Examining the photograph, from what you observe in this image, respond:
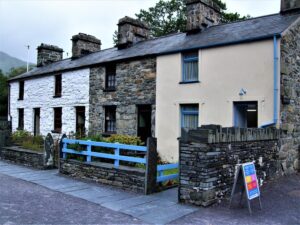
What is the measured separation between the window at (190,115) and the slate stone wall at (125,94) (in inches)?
61.0

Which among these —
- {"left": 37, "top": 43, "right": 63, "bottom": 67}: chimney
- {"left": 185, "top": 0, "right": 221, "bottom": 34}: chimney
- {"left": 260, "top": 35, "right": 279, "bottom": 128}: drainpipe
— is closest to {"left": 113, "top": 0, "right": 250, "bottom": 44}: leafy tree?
{"left": 37, "top": 43, "right": 63, "bottom": 67}: chimney

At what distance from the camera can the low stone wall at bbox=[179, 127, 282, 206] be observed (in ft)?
21.1

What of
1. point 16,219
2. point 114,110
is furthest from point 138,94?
point 16,219

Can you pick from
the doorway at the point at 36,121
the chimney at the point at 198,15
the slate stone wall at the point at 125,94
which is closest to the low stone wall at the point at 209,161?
the slate stone wall at the point at 125,94

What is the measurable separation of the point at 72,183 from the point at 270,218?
18.8 ft

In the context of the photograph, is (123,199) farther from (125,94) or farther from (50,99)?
(50,99)

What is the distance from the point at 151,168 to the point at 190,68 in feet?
19.9

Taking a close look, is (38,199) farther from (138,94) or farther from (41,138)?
(41,138)

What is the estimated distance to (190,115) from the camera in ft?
40.6

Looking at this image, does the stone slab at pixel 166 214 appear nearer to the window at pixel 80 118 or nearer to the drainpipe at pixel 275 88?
the drainpipe at pixel 275 88

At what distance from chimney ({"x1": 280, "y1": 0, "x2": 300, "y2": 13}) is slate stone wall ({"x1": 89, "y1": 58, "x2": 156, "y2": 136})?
587cm

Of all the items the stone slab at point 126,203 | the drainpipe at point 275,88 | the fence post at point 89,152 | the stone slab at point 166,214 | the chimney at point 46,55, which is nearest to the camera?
the stone slab at point 166,214

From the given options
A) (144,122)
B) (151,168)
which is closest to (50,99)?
(144,122)

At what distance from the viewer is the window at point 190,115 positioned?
39.9 ft
